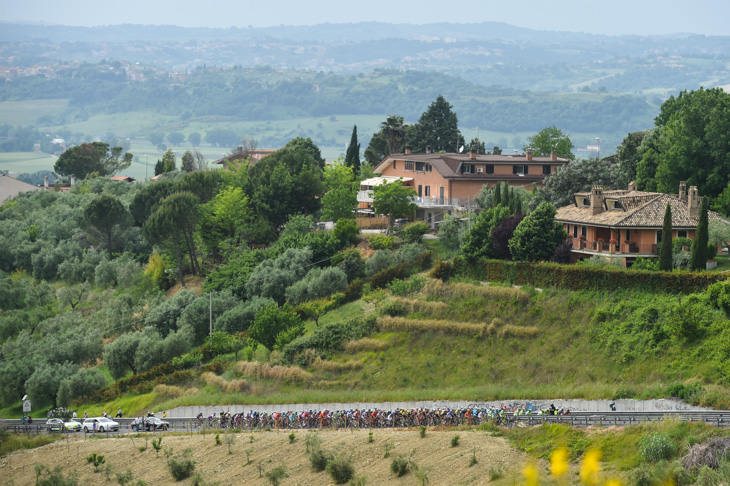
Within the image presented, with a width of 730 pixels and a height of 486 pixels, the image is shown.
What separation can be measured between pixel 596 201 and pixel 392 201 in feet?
80.7

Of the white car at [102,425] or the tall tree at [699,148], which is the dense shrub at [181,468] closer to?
the white car at [102,425]

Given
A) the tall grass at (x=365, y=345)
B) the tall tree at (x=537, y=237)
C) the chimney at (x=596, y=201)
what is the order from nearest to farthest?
the tall grass at (x=365, y=345), the tall tree at (x=537, y=237), the chimney at (x=596, y=201)

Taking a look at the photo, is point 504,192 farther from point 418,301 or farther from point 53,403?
point 53,403

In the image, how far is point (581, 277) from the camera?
64.3 meters

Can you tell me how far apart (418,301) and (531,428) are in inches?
1049

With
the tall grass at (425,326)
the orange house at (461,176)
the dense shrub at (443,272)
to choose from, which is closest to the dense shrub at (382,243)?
the orange house at (461,176)

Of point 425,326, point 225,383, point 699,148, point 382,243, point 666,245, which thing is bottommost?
point 225,383

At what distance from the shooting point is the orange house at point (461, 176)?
95.9m

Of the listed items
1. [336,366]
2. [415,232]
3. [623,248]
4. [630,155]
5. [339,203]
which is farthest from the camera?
[339,203]

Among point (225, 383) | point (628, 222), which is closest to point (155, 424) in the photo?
point (225, 383)

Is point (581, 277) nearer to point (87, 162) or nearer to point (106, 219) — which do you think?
point (106, 219)

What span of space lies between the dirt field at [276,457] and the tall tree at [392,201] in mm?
42451

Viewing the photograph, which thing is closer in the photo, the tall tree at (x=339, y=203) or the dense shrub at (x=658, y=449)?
the dense shrub at (x=658, y=449)

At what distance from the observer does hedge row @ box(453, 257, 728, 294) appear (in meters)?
60.0
